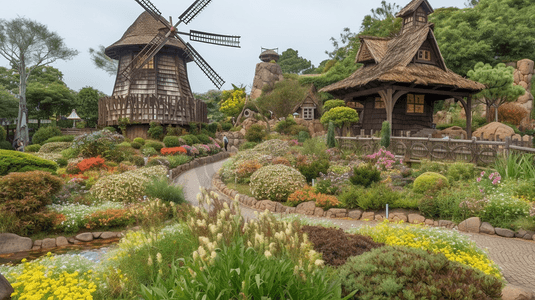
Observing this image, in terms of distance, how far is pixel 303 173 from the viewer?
13.2 m

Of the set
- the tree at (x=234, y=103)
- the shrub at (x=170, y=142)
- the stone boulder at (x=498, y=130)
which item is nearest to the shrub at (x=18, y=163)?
the shrub at (x=170, y=142)

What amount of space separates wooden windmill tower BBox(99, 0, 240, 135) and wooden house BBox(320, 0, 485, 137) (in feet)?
43.1

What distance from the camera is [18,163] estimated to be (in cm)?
1100

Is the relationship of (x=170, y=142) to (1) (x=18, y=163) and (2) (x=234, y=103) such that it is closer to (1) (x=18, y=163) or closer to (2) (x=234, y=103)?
(1) (x=18, y=163)

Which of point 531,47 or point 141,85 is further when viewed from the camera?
point 531,47

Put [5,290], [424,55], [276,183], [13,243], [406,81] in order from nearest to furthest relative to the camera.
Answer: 1. [5,290]
2. [13,243]
3. [276,183]
4. [406,81]
5. [424,55]

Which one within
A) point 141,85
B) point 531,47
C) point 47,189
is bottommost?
point 47,189

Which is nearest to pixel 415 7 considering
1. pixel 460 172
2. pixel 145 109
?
pixel 460 172

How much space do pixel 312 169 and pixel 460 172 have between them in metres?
5.44

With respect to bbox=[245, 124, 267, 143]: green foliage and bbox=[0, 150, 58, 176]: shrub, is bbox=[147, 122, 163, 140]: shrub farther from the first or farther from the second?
bbox=[0, 150, 58, 176]: shrub

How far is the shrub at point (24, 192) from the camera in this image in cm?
853

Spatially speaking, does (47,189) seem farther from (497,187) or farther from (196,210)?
(497,187)

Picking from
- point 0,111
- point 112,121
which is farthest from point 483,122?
point 0,111

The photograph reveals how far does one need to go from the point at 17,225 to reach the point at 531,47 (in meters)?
42.0
